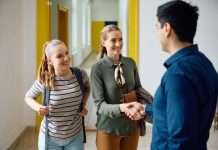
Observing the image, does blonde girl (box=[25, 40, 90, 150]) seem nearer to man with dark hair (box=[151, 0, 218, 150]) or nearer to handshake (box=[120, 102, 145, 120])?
handshake (box=[120, 102, 145, 120])

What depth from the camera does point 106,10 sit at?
10914mm

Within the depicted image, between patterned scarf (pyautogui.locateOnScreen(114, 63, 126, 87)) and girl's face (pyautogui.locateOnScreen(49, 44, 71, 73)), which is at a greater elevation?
girl's face (pyautogui.locateOnScreen(49, 44, 71, 73))

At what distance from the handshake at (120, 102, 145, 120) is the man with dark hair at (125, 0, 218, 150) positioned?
46 cm

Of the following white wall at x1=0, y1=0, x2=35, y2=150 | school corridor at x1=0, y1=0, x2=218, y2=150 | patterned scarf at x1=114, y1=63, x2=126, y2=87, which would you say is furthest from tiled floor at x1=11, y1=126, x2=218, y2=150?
patterned scarf at x1=114, y1=63, x2=126, y2=87

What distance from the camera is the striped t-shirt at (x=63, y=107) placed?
7.18 feet

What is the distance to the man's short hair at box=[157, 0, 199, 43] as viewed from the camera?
140 centimetres

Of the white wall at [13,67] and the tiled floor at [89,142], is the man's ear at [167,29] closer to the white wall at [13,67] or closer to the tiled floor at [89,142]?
the white wall at [13,67]

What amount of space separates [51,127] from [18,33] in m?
2.56

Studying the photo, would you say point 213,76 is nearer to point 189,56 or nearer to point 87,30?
point 189,56

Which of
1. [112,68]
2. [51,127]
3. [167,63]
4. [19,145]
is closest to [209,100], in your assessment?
[167,63]

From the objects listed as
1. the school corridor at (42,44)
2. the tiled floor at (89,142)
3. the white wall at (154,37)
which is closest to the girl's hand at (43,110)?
the tiled floor at (89,142)

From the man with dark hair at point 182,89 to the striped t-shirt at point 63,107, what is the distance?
0.84 meters

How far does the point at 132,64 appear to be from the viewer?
7.90 ft

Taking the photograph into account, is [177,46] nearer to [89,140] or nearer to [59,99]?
[59,99]
